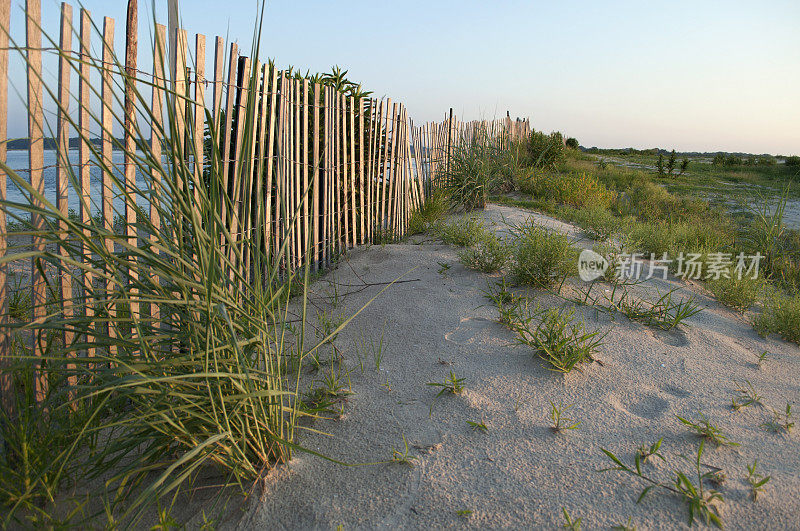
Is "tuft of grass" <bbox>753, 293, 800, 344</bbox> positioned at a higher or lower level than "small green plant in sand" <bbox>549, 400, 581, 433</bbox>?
higher

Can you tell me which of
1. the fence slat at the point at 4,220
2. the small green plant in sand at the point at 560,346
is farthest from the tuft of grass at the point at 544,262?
the fence slat at the point at 4,220

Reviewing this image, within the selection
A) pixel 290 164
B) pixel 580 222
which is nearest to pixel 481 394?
pixel 290 164

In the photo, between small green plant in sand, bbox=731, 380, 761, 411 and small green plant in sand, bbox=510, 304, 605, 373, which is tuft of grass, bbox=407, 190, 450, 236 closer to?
small green plant in sand, bbox=510, 304, 605, 373

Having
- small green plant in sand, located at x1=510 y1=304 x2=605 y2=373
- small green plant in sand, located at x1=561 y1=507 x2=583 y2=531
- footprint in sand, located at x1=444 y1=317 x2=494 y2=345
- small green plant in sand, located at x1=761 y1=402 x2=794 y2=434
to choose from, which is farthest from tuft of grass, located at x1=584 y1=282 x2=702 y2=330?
small green plant in sand, located at x1=561 y1=507 x2=583 y2=531

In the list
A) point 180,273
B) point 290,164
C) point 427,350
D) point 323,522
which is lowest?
point 323,522

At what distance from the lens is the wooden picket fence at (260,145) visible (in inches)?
71.4

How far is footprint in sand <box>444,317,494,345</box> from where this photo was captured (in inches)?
123

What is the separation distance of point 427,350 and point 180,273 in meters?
1.66

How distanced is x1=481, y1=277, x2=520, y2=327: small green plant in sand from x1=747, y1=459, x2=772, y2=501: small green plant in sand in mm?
1413

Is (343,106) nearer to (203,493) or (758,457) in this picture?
(203,493)

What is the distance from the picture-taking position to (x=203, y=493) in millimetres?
1965

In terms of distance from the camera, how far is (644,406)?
2594mm

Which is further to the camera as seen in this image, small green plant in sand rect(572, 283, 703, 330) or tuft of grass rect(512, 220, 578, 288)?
tuft of grass rect(512, 220, 578, 288)

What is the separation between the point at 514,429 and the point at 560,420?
0.81ft
